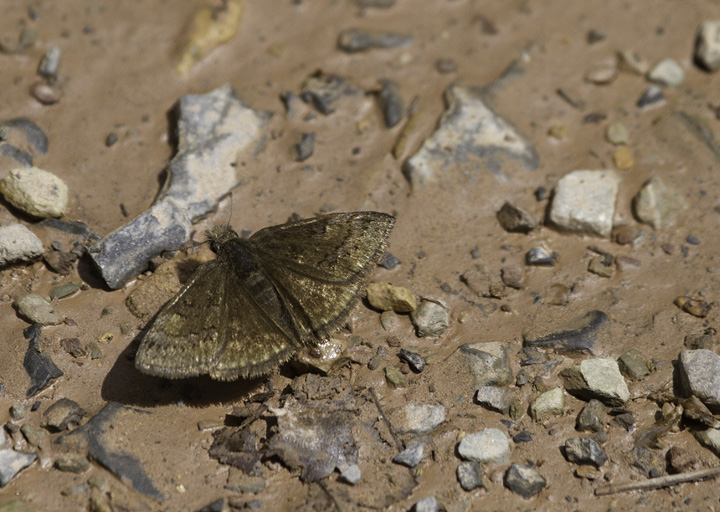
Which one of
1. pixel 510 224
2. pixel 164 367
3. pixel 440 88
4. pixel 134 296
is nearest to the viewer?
pixel 164 367

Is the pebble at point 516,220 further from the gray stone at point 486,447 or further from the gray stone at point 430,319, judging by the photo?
the gray stone at point 486,447

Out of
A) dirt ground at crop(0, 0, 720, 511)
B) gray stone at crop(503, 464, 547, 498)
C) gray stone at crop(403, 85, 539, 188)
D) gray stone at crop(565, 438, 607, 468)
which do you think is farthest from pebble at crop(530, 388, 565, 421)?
gray stone at crop(403, 85, 539, 188)

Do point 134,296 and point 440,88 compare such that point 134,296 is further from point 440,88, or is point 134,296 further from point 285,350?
point 440,88

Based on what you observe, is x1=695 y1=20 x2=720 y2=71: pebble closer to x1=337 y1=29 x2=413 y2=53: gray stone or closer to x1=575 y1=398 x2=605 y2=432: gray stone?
x1=337 y1=29 x2=413 y2=53: gray stone

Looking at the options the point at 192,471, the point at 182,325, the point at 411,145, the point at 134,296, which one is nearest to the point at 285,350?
the point at 182,325

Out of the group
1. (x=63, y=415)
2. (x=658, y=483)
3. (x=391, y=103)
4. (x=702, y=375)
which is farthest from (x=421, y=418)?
(x=391, y=103)

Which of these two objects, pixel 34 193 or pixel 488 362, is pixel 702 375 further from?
pixel 34 193

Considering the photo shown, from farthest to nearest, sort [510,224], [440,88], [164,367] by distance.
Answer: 1. [440,88]
2. [510,224]
3. [164,367]
